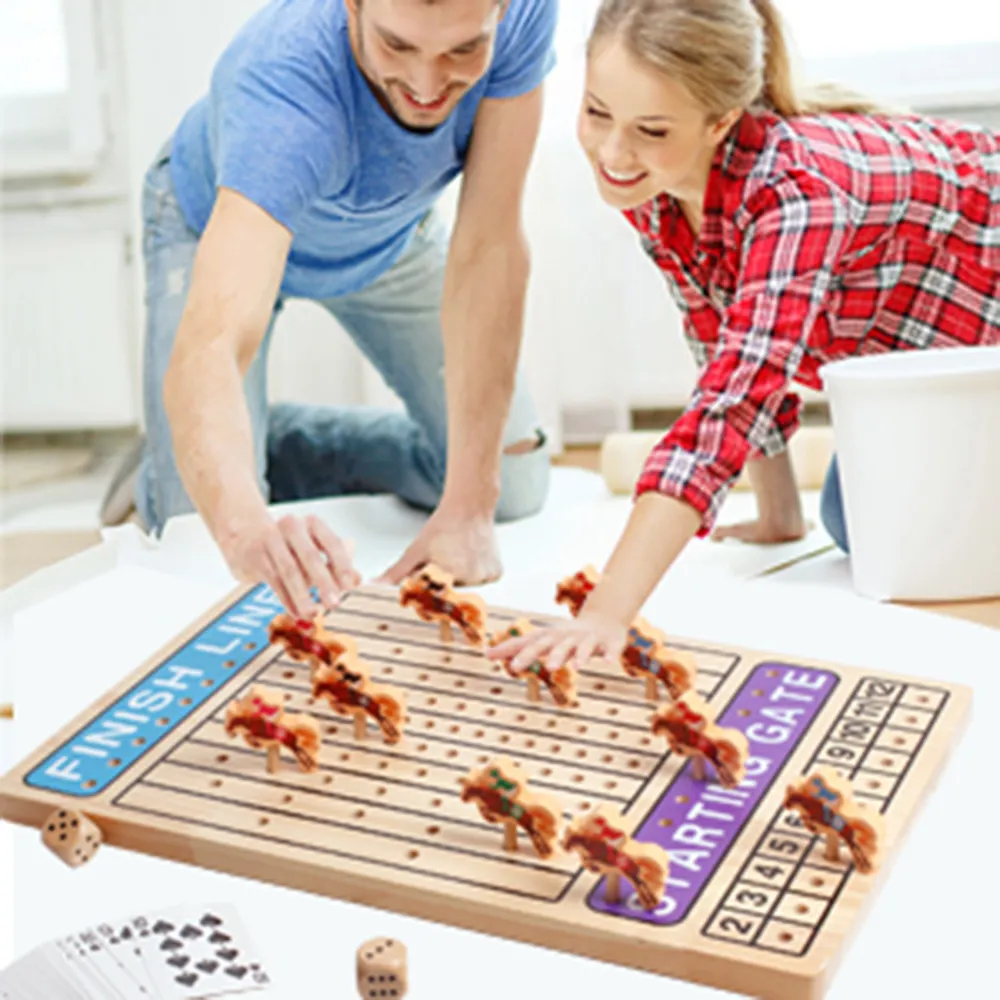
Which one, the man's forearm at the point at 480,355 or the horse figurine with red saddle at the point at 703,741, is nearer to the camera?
the horse figurine with red saddle at the point at 703,741

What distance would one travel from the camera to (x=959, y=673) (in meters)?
1.15

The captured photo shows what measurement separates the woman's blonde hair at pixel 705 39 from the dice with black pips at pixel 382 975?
0.69m

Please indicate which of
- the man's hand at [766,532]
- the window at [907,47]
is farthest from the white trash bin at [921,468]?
the window at [907,47]

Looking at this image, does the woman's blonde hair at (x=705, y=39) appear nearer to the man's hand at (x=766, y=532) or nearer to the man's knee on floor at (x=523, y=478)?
the man's hand at (x=766, y=532)

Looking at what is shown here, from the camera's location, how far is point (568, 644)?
1043 mm

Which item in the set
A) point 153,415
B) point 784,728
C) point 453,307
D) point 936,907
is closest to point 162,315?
point 153,415

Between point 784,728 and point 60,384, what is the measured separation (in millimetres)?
582

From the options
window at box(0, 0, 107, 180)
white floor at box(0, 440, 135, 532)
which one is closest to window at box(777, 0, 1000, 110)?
window at box(0, 0, 107, 180)

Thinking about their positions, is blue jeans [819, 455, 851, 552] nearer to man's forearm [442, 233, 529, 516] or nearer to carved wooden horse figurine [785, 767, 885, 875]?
man's forearm [442, 233, 529, 516]

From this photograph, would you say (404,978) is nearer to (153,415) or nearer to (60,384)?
(60,384)

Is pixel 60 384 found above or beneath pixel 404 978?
above

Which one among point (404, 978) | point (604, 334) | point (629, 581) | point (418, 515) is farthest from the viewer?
point (604, 334)

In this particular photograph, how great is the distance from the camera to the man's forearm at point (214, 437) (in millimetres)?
1032

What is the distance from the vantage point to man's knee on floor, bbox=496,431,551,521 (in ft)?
5.83
